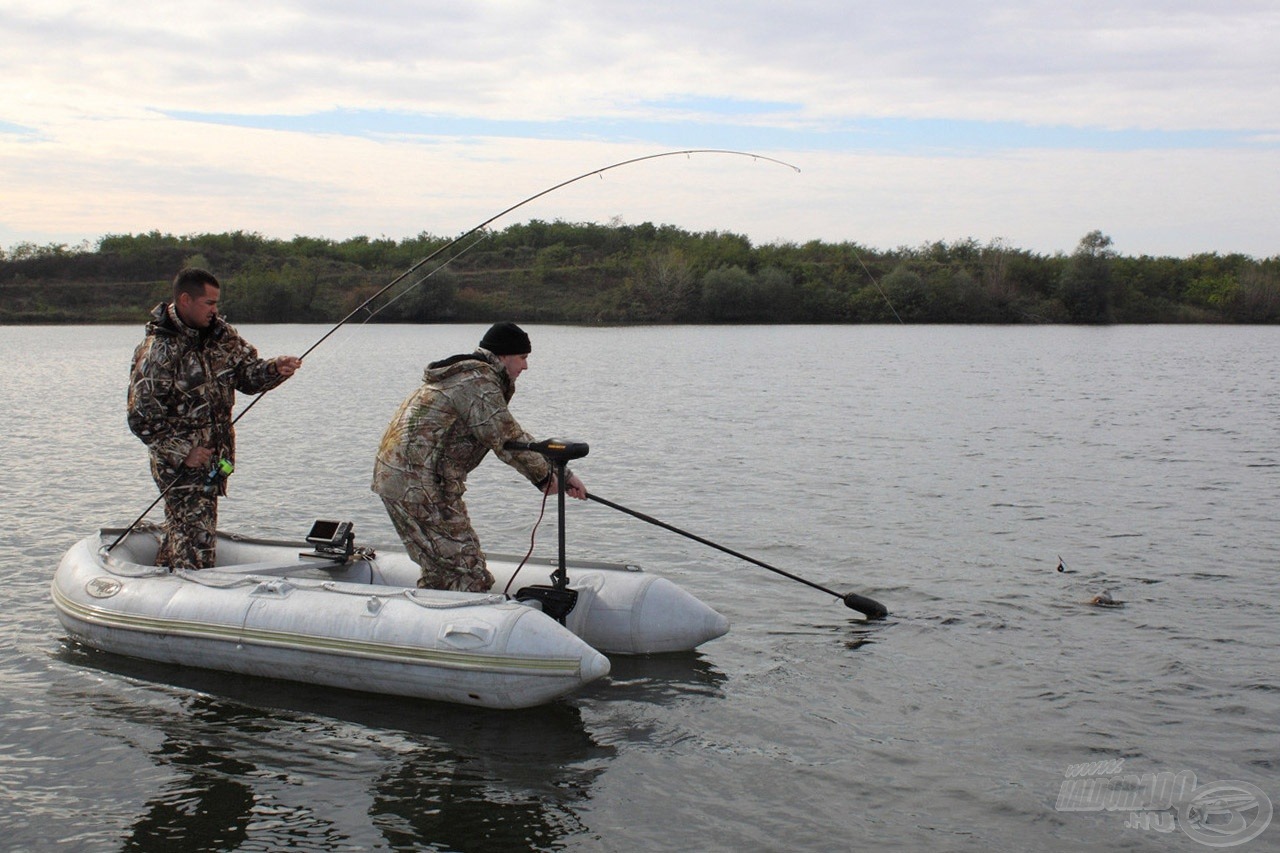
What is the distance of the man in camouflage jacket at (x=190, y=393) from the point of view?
21.6ft

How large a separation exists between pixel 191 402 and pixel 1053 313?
5580 cm

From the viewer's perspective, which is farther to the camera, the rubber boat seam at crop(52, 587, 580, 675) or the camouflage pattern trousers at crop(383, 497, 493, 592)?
the camouflage pattern trousers at crop(383, 497, 493, 592)

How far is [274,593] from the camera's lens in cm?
644

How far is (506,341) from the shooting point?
6281 mm

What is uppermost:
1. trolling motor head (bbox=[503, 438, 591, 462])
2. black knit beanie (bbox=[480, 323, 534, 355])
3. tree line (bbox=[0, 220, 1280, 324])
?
tree line (bbox=[0, 220, 1280, 324])

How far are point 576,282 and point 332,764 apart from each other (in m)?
67.4

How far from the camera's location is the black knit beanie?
627 centimetres

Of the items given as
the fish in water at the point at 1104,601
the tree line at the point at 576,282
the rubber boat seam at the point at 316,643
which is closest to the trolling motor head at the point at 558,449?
the rubber boat seam at the point at 316,643

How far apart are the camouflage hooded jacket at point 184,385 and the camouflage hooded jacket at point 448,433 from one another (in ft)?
3.44

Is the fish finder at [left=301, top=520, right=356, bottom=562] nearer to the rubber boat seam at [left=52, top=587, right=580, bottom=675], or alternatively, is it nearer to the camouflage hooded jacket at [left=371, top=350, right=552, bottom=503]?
the rubber boat seam at [left=52, top=587, right=580, bottom=675]

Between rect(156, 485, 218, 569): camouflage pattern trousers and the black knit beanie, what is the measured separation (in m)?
2.04

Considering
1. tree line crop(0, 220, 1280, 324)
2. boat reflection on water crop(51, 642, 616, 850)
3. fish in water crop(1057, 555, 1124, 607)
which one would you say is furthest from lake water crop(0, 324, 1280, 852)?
tree line crop(0, 220, 1280, 324)

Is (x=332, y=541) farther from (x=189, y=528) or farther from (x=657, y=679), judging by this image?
(x=657, y=679)

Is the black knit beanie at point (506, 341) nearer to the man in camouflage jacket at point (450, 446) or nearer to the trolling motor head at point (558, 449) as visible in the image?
the man in camouflage jacket at point (450, 446)
